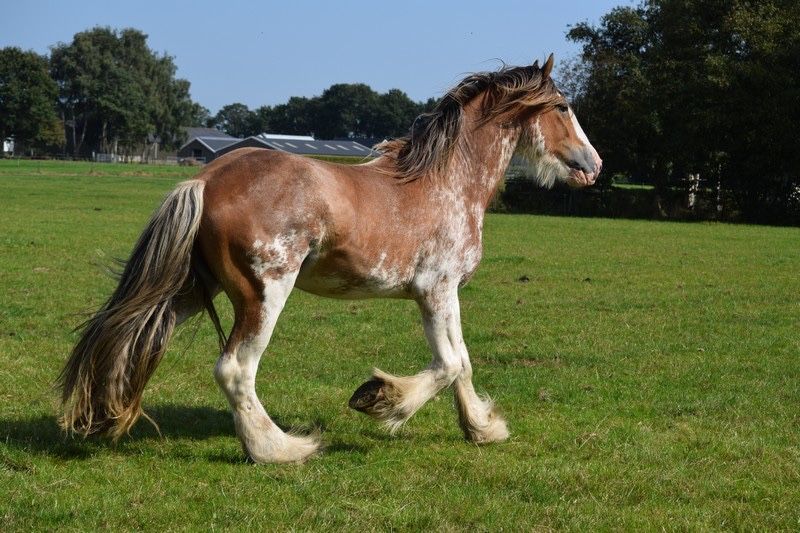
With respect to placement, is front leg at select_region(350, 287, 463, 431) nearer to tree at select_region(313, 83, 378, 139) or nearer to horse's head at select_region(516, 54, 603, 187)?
horse's head at select_region(516, 54, 603, 187)

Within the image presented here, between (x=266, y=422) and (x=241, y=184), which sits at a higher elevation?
(x=241, y=184)

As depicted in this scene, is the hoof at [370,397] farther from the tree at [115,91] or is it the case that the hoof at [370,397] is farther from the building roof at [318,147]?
the tree at [115,91]

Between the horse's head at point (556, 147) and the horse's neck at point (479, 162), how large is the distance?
0.13 meters

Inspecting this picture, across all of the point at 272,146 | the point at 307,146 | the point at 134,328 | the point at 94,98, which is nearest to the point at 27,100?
the point at 94,98

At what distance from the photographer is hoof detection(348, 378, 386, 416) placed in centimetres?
630

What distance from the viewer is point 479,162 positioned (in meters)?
6.87

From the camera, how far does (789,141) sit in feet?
124

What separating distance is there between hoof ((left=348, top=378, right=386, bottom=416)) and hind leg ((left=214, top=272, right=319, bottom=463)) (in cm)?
74

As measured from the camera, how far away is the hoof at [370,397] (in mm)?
6301

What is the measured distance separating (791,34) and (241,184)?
37.4 metres

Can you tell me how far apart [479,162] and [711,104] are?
115ft

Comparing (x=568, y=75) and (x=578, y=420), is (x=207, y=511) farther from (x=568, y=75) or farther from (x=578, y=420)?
(x=568, y=75)

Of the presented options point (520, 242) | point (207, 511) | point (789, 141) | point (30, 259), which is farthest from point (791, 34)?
point (207, 511)

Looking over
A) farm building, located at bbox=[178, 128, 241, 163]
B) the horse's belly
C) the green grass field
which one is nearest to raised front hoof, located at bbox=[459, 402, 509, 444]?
the green grass field
